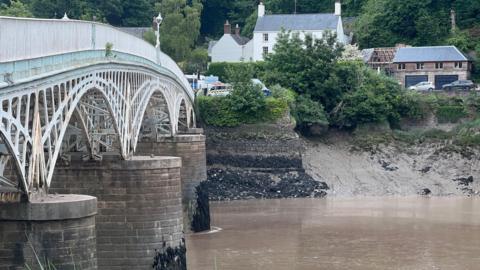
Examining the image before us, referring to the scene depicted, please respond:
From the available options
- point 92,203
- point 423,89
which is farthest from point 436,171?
point 92,203

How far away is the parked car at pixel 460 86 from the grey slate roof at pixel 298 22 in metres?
14.6

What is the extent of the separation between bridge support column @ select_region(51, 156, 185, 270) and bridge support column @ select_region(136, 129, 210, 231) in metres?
11.8

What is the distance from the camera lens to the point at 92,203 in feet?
80.7

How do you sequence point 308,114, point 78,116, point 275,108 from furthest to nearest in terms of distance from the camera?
point 308,114
point 275,108
point 78,116

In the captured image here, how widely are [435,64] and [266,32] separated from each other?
48.2 feet

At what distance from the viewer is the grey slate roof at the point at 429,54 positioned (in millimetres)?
80875

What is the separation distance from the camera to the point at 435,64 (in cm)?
8119

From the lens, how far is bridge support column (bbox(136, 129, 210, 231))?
47094 mm

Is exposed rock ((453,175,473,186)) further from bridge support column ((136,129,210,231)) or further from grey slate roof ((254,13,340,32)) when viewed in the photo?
grey slate roof ((254,13,340,32))

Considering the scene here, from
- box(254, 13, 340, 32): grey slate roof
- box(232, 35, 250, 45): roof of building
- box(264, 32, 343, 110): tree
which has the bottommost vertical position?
box(264, 32, 343, 110): tree

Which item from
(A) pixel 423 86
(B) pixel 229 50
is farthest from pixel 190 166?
(B) pixel 229 50

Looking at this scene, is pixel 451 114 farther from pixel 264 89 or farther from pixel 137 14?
pixel 137 14

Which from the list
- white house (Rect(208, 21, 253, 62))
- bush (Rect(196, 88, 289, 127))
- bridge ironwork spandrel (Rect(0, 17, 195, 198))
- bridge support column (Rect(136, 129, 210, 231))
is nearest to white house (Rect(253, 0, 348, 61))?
white house (Rect(208, 21, 253, 62))

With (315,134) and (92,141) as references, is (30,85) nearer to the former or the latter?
(92,141)
